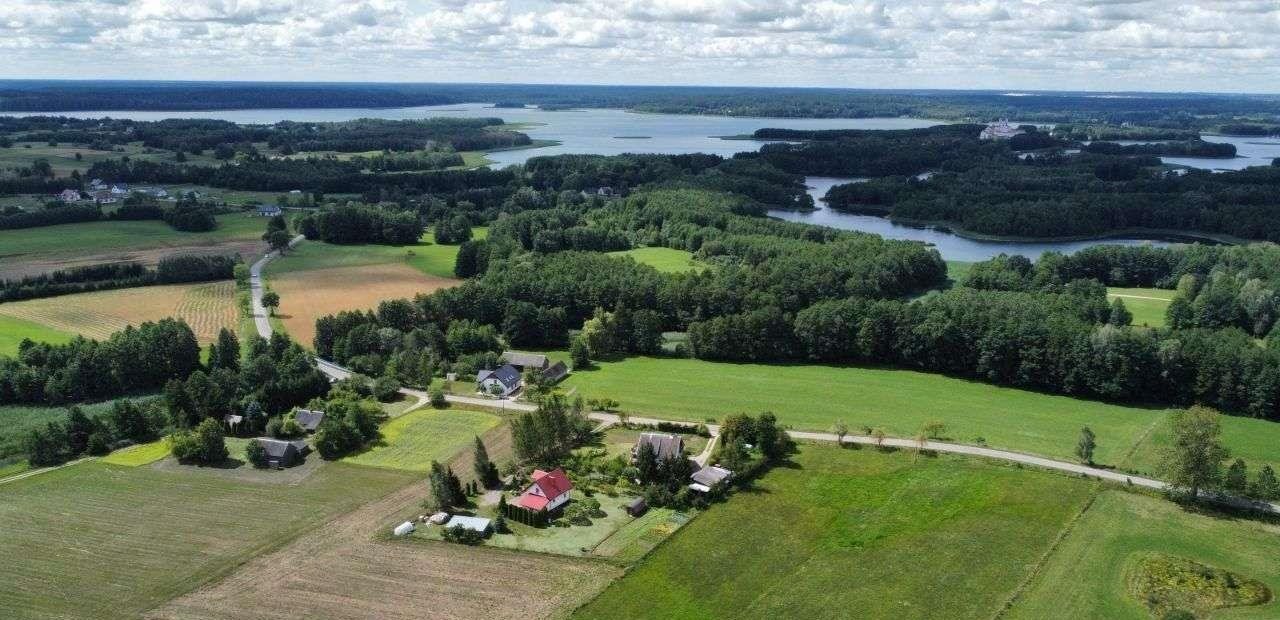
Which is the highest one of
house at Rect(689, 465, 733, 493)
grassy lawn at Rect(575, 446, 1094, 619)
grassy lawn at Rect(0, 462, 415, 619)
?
house at Rect(689, 465, 733, 493)

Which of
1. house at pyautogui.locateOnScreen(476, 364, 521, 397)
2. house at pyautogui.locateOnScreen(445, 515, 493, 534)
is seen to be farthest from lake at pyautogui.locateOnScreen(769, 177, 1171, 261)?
house at pyautogui.locateOnScreen(445, 515, 493, 534)

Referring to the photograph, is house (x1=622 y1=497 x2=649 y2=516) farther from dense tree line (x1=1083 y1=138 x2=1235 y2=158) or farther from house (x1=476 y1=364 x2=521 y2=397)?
dense tree line (x1=1083 y1=138 x2=1235 y2=158)

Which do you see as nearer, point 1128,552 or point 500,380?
point 1128,552

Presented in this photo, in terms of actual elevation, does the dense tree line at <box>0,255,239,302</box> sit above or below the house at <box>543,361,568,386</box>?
above

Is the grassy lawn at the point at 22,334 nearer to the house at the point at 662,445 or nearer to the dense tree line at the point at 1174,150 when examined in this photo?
the house at the point at 662,445

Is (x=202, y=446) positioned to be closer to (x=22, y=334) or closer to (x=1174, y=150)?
(x=22, y=334)

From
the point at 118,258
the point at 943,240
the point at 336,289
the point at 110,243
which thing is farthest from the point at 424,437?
the point at 943,240

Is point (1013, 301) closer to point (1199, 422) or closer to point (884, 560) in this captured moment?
point (1199, 422)
